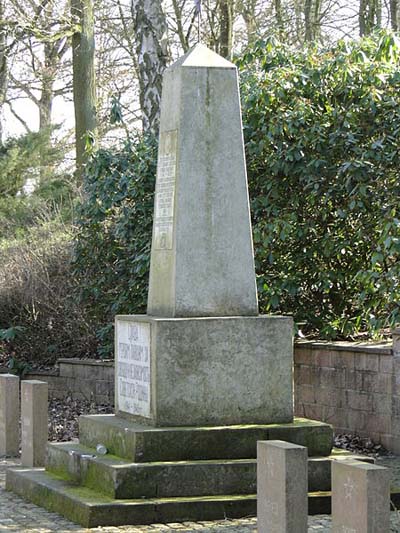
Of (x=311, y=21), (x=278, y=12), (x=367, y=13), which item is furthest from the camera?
(x=278, y=12)

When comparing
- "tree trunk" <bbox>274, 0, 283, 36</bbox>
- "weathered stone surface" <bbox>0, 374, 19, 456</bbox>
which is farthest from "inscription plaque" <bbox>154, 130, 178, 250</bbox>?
"tree trunk" <bbox>274, 0, 283, 36</bbox>

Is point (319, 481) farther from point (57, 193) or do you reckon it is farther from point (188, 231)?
point (57, 193)

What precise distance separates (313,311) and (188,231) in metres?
4.86

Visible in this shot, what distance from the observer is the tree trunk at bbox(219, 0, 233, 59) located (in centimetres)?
2542

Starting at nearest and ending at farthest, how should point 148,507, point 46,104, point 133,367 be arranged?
point 148,507
point 133,367
point 46,104

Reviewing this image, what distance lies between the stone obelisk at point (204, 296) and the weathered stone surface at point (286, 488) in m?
1.98

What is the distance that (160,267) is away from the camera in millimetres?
9414

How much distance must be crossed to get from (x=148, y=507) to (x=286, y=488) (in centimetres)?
168

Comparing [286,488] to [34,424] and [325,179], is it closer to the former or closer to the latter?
[34,424]

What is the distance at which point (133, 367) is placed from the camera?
9.27m

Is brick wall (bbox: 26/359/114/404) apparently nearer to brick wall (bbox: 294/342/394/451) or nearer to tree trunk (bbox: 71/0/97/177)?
brick wall (bbox: 294/342/394/451)

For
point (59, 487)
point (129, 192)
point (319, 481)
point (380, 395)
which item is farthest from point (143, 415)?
point (129, 192)

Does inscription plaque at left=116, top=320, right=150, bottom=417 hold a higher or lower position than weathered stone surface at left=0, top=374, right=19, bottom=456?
higher

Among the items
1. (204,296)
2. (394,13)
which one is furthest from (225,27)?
(204,296)
